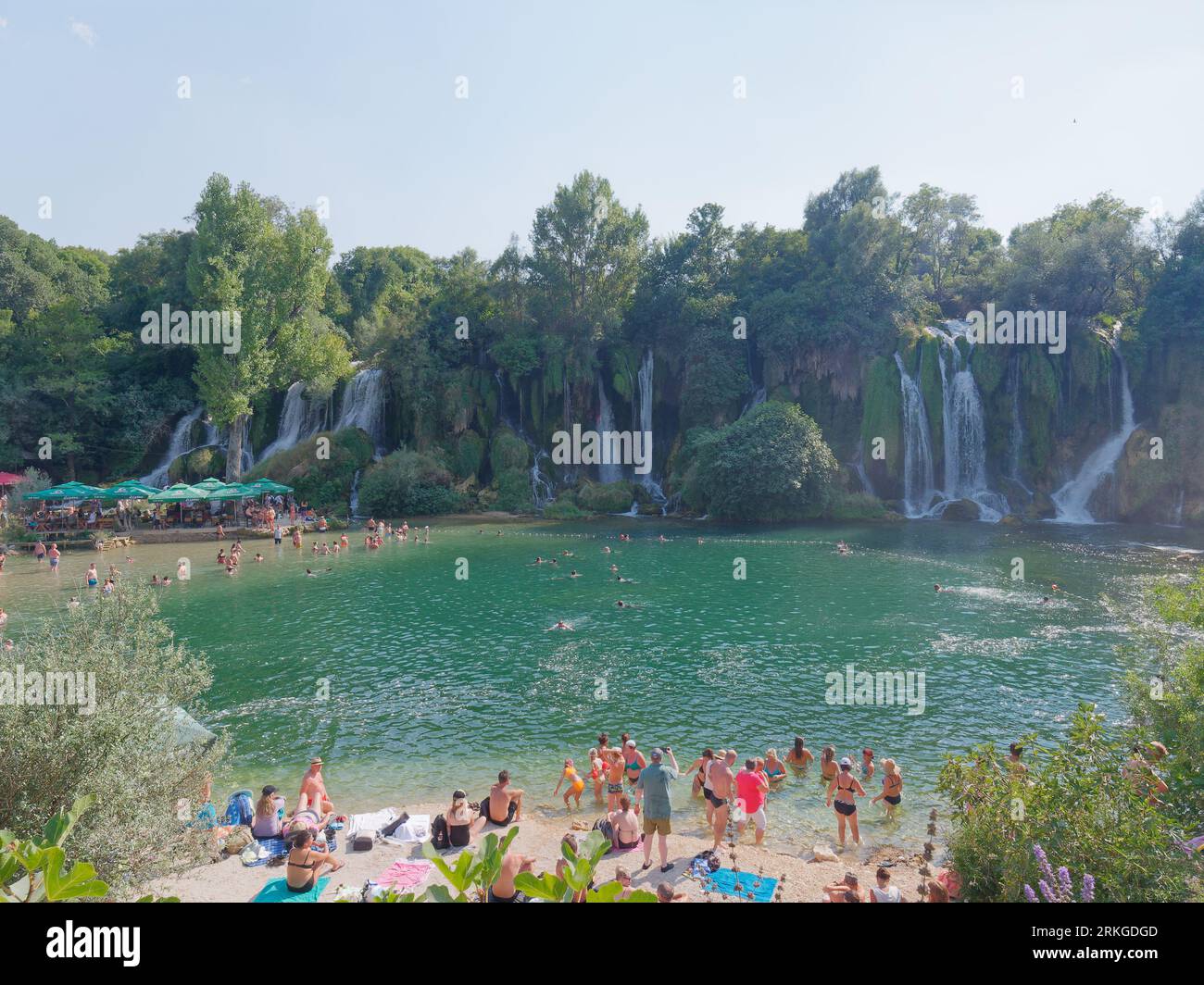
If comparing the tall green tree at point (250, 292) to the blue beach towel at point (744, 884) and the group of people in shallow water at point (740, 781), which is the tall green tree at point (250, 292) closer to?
the group of people in shallow water at point (740, 781)

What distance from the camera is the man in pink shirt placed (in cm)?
1179

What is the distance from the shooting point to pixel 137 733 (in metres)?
8.55

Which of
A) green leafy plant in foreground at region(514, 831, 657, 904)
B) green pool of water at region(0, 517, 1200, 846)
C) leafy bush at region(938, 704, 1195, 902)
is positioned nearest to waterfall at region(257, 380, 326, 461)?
green pool of water at region(0, 517, 1200, 846)

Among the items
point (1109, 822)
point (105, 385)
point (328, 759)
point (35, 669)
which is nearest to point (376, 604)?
point (328, 759)

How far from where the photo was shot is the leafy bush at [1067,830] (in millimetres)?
6523

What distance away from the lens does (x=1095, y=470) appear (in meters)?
44.3

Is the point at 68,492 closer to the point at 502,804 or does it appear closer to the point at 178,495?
the point at 178,495

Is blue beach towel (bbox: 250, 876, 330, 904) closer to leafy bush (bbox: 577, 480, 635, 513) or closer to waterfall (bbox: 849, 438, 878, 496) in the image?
leafy bush (bbox: 577, 480, 635, 513)

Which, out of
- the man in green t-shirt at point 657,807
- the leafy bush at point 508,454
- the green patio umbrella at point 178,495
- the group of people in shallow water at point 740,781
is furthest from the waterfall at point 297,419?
the man in green t-shirt at point 657,807

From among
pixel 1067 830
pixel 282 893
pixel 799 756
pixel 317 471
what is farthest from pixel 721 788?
pixel 317 471

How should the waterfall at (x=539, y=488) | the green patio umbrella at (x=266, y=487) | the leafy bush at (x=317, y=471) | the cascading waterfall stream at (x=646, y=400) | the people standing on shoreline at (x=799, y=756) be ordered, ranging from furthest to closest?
the cascading waterfall stream at (x=646, y=400), the waterfall at (x=539, y=488), the leafy bush at (x=317, y=471), the green patio umbrella at (x=266, y=487), the people standing on shoreline at (x=799, y=756)

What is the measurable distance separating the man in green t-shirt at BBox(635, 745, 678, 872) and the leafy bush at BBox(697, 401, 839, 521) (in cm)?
3469

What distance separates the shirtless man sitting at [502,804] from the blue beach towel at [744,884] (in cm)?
335

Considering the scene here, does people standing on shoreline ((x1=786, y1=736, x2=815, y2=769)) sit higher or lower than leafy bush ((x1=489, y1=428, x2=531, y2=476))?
lower
